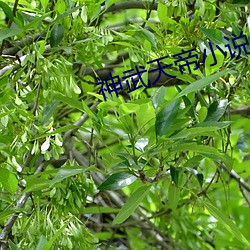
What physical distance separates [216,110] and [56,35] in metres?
0.22

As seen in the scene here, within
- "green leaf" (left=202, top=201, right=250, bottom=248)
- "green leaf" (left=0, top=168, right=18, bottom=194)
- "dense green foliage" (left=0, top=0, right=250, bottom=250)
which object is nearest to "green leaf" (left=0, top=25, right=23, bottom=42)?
"dense green foliage" (left=0, top=0, right=250, bottom=250)

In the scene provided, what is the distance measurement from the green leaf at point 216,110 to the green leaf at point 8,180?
0.25 metres

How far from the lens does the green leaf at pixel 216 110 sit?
81 centimetres

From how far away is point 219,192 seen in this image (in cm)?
131

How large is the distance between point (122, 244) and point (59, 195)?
752mm

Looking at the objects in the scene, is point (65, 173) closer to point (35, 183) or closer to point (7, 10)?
point (35, 183)

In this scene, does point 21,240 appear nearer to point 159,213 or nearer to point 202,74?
point 202,74

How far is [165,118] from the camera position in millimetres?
724

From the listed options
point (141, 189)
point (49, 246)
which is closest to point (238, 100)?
point (141, 189)

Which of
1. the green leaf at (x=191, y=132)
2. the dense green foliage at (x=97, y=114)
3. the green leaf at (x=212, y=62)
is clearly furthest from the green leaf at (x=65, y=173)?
the green leaf at (x=212, y=62)

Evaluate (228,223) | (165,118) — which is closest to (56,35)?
(165,118)

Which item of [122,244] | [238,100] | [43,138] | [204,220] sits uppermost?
[43,138]

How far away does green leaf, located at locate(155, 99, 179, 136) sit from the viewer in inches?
28.2

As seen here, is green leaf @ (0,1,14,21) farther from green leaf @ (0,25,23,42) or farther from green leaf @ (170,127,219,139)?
green leaf @ (170,127,219,139)
